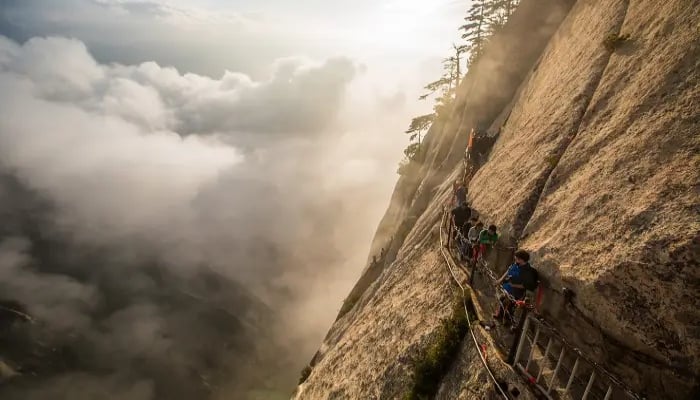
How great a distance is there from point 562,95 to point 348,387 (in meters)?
17.4

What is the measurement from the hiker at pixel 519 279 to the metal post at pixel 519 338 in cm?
148

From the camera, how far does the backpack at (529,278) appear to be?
36.1 feet

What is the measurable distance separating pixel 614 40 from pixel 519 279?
1267 centimetres

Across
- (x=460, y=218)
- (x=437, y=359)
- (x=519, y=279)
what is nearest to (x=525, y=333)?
(x=519, y=279)

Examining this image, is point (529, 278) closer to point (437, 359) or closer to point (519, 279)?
point (519, 279)

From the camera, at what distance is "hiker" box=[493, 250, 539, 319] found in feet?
36.1

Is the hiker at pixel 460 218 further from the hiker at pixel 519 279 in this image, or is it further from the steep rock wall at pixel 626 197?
the hiker at pixel 519 279

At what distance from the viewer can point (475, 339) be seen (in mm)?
11820

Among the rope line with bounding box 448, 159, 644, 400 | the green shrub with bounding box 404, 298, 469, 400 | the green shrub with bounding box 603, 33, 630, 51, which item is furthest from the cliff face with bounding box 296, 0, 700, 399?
the rope line with bounding box 448, 159, 644, 400

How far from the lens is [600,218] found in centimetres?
1098

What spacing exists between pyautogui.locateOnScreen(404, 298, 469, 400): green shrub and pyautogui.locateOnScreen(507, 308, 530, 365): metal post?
2.47 m

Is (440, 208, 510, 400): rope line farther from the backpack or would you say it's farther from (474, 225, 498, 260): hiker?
the backpack

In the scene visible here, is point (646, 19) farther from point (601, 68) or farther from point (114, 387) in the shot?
point (114, 387)

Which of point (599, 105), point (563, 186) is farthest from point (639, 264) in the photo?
point (599, 105)
